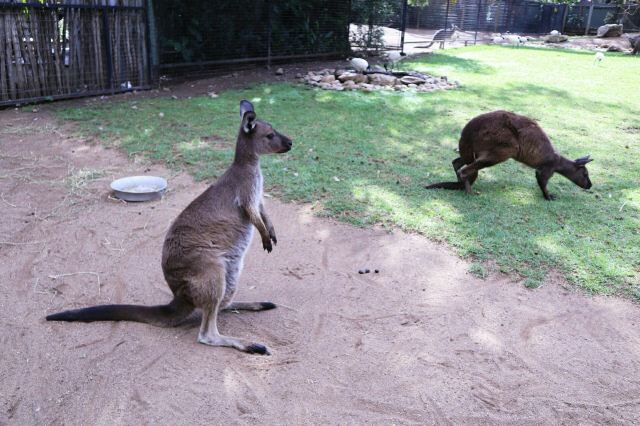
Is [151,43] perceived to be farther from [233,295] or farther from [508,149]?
[233,295]

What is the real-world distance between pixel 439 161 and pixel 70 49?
627 cm

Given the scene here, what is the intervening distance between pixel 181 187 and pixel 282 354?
2750 millimetres

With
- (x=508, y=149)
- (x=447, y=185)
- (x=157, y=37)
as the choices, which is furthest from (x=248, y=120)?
(x=157, y=37)

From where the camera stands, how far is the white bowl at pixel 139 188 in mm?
4691

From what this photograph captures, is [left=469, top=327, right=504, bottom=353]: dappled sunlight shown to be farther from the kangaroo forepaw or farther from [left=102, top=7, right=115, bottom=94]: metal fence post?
[left=102, top=7, right=115, bottom=94]: metal fence post

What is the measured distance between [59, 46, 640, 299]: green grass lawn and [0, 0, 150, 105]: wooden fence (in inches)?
37.9

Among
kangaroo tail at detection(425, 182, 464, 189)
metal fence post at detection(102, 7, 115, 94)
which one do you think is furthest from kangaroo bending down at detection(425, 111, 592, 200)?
metal fence post at detection(102, 7, 115, 94)

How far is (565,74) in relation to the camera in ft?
42.3

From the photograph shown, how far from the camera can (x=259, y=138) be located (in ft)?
10.9

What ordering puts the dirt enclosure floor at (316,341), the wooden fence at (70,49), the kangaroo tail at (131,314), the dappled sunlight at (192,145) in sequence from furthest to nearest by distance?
the wooden fence at (70,49)
the dappled sunlight at (192,145)
the kangaroo tail at (131,314)
the dirt enclosure floor at (316,341)

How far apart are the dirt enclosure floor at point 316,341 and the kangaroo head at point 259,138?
36.9 inches

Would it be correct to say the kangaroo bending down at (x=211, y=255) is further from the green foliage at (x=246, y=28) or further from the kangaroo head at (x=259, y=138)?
the green foliage at (x=246, y=28)

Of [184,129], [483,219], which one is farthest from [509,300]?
[184,129]

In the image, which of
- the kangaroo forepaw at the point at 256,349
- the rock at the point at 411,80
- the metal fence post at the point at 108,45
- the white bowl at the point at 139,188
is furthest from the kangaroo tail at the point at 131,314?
the rock at the point at 411,80
